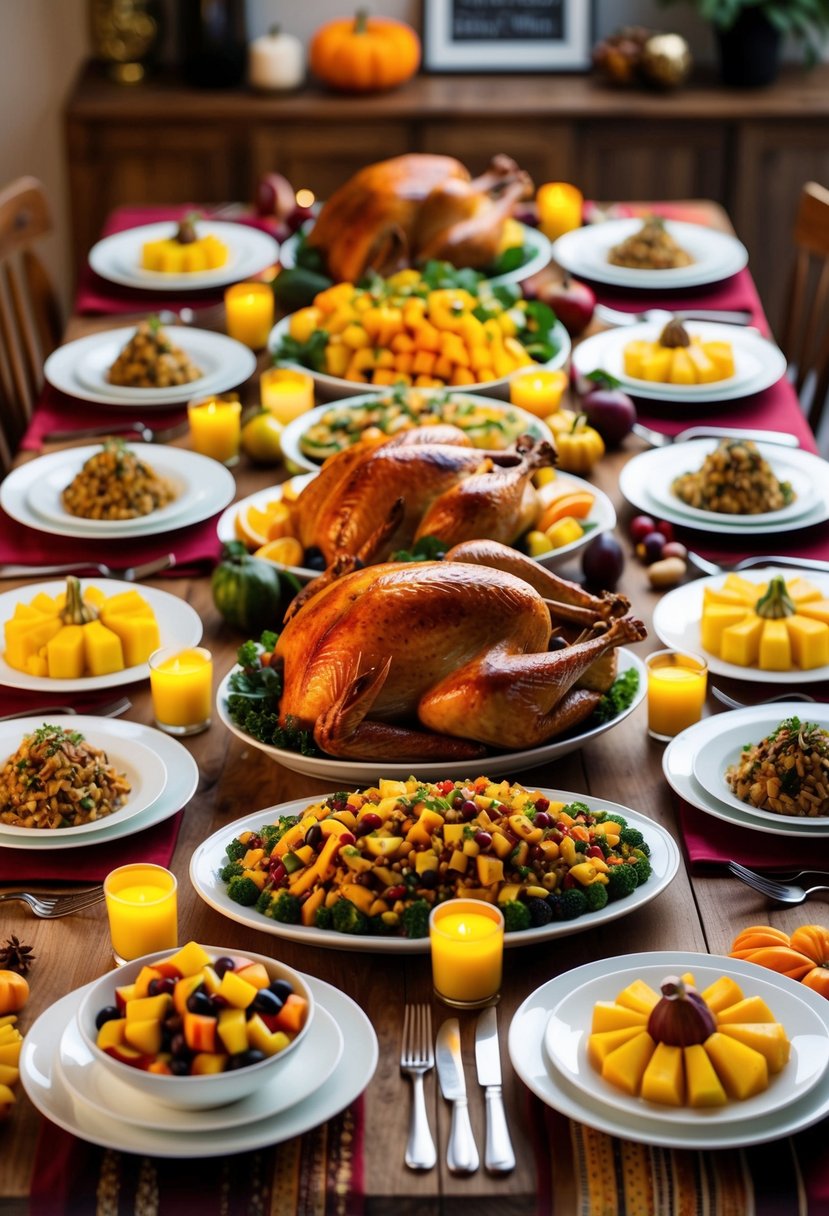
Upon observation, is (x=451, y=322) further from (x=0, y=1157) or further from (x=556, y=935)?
(x=0, y=1157)

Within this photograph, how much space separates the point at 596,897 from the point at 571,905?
0.03 meters

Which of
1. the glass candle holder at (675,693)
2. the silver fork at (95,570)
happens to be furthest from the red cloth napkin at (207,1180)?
the silver fork at (95,570)

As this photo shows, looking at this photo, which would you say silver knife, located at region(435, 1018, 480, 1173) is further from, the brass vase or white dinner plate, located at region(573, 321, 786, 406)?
the brass vase

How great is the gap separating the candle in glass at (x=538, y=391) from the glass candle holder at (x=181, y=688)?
1.23 m

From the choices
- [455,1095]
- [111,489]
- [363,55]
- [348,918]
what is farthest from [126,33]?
[455,1095]

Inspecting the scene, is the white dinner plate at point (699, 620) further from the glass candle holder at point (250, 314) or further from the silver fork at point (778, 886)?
the glass candle holder at point (250, 314)

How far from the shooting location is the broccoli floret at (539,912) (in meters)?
1.82

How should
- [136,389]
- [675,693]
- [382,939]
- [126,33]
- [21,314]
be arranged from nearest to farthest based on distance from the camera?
[382,939] < [675,693] < [136,389] < [21,314] < [126,33]

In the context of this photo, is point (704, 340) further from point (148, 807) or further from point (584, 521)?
point (148, 807)

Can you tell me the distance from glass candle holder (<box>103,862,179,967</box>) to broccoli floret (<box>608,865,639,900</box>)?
0.52m

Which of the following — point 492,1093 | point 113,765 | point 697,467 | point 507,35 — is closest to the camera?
point 492,1093

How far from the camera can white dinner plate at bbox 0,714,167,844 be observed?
Answer: 6.71 ft

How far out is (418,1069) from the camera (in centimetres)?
167

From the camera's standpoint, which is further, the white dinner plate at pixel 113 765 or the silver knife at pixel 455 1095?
the white dinner plate at pixel 113 765
